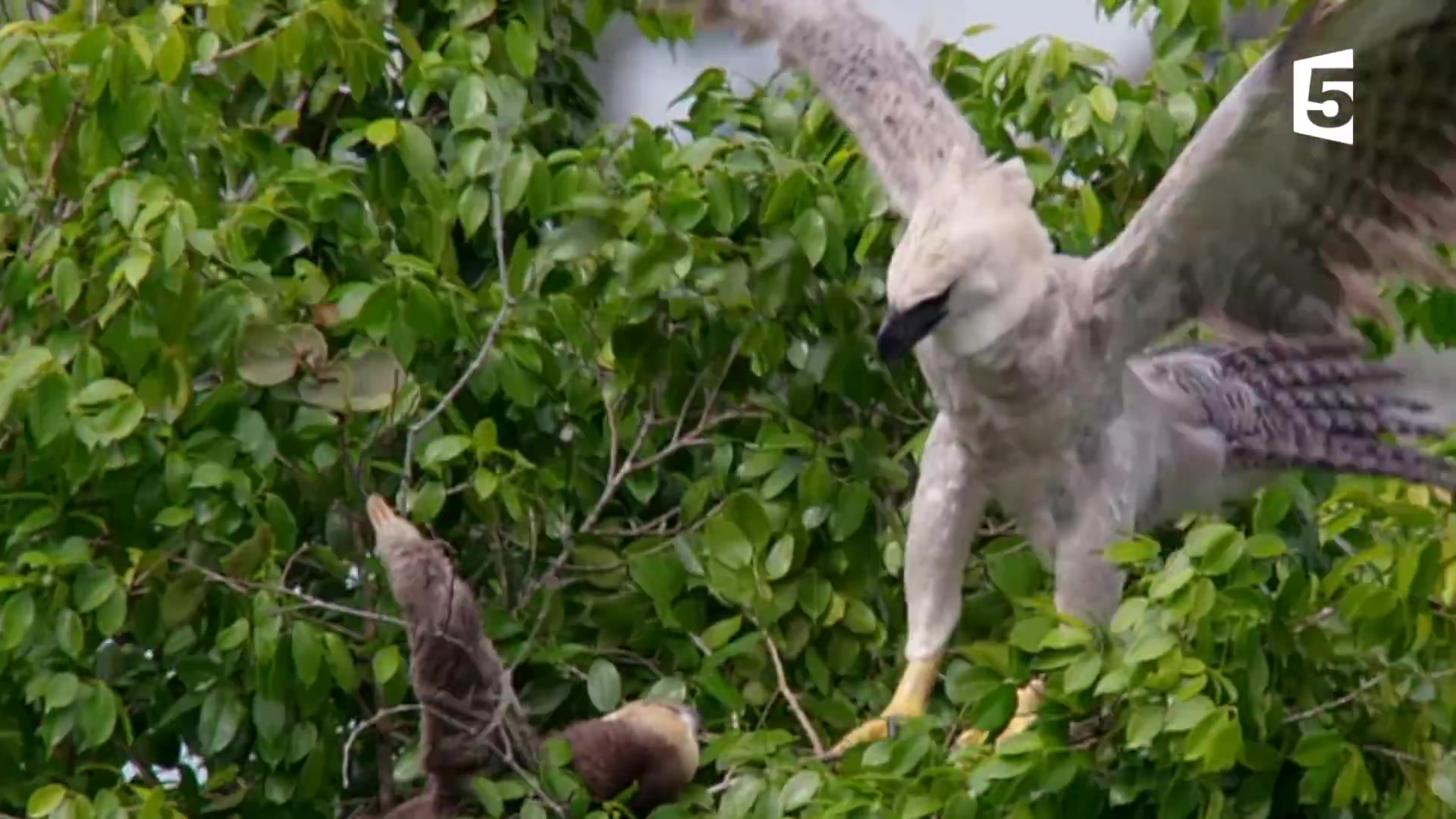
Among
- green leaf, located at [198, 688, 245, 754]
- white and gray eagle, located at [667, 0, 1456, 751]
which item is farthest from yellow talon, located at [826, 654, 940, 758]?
green leaf, located at [198, 688, 245, 754]

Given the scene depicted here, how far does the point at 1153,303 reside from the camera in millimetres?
1457

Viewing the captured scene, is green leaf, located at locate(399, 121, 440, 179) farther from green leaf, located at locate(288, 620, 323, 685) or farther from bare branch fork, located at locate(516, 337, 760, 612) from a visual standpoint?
green leaf, located at locate(288, 620, 323, 685)

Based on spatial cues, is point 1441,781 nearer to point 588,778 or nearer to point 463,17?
point 588,778

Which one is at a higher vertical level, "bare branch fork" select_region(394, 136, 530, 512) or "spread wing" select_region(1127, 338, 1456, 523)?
"bare branch fork" select_region(394, 136, 530, 512)

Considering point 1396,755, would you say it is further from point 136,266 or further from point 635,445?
point 136,266

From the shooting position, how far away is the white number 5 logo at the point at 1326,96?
50.1 inches

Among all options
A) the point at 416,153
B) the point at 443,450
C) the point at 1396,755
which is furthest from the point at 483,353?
the point at 1396,755

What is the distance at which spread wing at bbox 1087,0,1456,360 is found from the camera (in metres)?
1.29

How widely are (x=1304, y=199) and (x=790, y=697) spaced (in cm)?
56

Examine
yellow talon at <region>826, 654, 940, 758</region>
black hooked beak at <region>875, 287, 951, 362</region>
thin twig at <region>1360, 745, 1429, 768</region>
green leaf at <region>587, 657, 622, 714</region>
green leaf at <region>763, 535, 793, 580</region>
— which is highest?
black hooked beak at <region>875, 287, 951, 362</region>

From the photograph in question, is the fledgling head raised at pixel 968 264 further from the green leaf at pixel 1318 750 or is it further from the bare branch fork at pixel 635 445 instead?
the green leaf at pixel 1318 750

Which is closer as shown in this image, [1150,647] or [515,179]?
[1150,647]

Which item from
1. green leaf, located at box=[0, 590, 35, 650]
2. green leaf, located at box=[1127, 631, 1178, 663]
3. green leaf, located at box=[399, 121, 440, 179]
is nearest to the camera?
green leaf, located at box=[1127, 631, 1178, 663]

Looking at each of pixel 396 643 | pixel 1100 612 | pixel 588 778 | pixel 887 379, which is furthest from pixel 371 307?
pixel 1100 612
